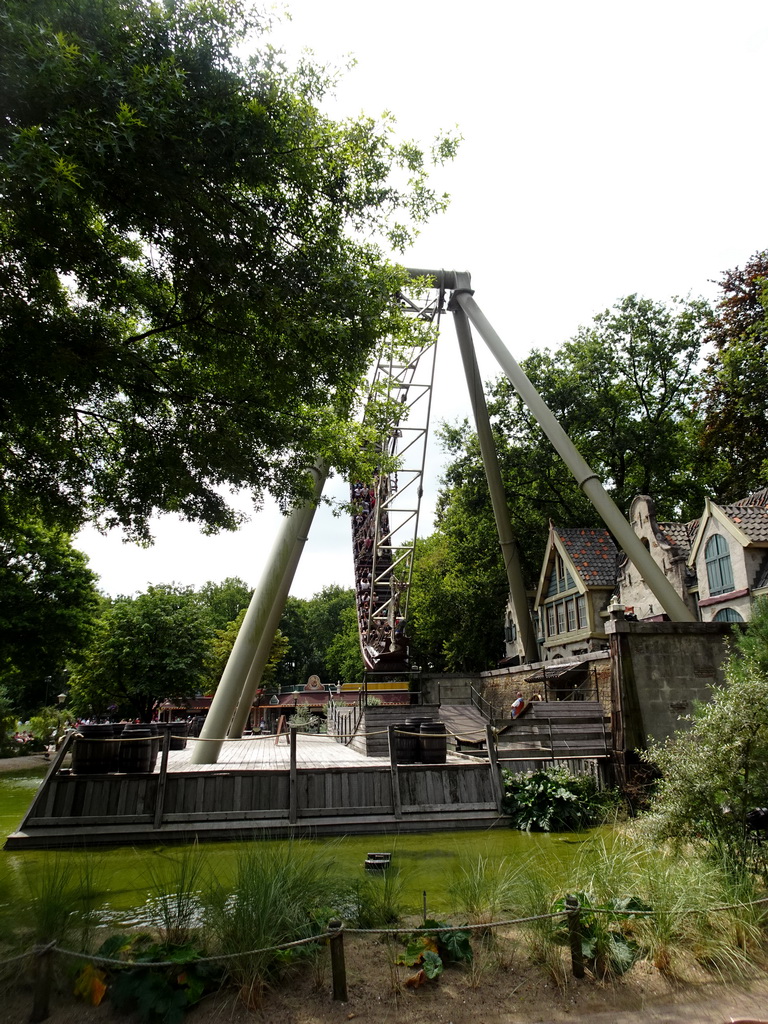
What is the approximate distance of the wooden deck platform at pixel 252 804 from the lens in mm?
10930

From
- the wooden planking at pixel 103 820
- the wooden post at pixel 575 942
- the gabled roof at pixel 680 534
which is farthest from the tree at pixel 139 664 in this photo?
the wooden post at pixel 575 942

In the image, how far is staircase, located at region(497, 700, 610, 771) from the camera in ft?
48.7

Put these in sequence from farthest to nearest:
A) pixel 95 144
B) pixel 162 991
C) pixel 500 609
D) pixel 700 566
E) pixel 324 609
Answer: pixel 324 609, pixel 500 609, pixel 700 566, pixel 95 144, pixel 162 991

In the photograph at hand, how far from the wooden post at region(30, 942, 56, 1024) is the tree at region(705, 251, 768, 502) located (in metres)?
17.7

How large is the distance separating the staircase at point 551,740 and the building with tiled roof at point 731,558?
5950mm

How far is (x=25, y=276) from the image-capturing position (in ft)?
25.6

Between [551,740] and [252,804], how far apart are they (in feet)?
23.6

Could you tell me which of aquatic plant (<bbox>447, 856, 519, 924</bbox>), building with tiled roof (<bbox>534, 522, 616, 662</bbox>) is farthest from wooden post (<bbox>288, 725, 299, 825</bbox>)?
building with tiled roof (<bbox>534, 522, 616, 662</bbox>)

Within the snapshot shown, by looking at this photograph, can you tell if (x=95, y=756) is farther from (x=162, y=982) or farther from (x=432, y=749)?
(x=162, y=982)

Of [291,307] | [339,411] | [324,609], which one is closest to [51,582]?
[339,411]

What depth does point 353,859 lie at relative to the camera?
9.16m

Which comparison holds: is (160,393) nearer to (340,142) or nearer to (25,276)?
(25,276)

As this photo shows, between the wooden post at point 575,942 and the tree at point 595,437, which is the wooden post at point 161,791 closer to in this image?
the wooden post at point 575,942

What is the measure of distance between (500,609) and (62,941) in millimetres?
36294
